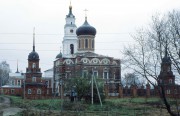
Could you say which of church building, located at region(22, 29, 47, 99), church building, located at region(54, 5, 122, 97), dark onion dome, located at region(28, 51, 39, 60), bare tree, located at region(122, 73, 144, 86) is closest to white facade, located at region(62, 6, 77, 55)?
church building, located at region(54, 5, 122, 97)

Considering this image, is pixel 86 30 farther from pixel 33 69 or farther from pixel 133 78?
pixel 133 78

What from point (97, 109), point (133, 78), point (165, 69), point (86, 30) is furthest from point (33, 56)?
point (165, 69)

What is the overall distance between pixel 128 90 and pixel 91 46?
10921 mm

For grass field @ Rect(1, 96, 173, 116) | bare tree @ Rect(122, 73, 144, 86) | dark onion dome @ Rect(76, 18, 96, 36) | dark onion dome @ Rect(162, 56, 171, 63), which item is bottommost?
grass field @ Rect(1, 96, 173, 116)

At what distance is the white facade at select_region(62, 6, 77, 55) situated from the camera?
68938 mm

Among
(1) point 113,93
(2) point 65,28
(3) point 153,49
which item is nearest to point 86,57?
(1) point 113,93

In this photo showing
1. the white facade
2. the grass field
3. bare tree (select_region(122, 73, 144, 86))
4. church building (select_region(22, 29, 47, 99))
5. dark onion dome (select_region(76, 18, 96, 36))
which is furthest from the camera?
the white facade

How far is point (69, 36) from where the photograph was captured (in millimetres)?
69188

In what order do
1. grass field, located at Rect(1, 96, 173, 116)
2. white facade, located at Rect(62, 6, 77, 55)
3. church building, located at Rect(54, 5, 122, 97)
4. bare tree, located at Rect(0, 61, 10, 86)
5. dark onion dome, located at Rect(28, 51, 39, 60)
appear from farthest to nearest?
1. bare tree, located at Rect(0, 61, 10, 86)
2. white facade, located at Rect(62, 6, 77, 55)
3. church building, located at Rect(54, 5, 122, 97)
4. dark onion dome, located at Rect(28, 51, 39, 60)
5. grass field, located at Rect(1, 96, 173, 116)

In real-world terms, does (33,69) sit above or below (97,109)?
above

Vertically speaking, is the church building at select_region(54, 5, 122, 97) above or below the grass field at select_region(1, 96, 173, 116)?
above

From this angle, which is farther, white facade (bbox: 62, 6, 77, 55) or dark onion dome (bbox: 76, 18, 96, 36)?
white facade (bbox: 62, 6, 77, 55)

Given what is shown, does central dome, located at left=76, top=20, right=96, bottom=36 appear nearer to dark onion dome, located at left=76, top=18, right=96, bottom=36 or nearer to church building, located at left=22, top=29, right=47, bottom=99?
dark onion dome, located at left=76, top=18, right=96, bottom=36

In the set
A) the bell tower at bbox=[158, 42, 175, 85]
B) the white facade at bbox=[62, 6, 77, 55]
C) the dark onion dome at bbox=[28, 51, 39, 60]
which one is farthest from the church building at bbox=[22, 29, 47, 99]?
the bell tower at bbox=[158, 42, 175, 85]
